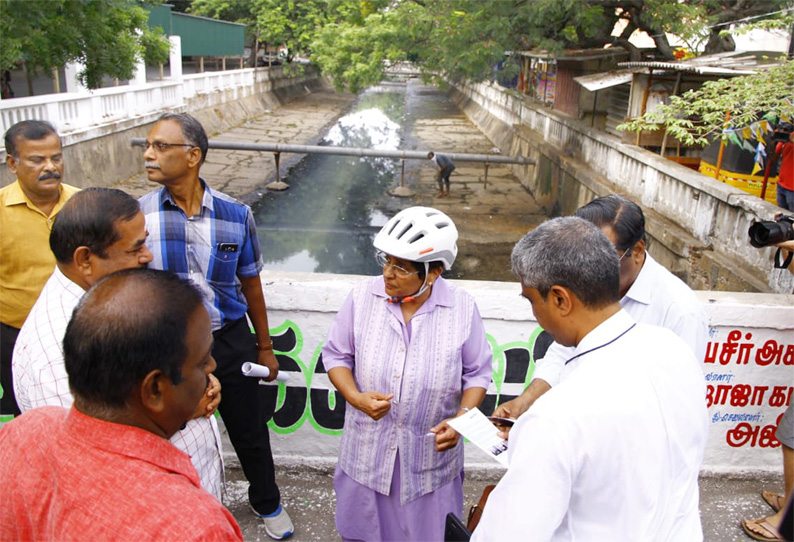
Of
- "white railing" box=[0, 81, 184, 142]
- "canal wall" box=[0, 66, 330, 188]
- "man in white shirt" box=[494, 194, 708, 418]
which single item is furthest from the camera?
"canal wall" box=[0, 66, 330, 188]

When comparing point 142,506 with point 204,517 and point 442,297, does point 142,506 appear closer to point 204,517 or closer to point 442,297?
point 204,517

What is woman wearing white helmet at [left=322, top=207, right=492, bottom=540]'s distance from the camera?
7.06 feet

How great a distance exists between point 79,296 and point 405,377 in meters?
1.05

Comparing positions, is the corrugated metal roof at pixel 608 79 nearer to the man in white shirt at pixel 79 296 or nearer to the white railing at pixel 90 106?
the white railing at pixel 90 106

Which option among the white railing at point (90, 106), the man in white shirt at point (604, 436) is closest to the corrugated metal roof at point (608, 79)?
the white railing at point (90, 106)

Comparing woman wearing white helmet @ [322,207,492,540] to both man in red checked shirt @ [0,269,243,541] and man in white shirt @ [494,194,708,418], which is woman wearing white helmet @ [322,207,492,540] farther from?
man in red checked shirt @ [0,269,243,541]

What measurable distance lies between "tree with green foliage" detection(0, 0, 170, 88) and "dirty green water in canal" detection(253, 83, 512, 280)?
11.4 feet

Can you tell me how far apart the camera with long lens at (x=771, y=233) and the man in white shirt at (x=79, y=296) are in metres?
2.41

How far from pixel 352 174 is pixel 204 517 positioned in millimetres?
15536

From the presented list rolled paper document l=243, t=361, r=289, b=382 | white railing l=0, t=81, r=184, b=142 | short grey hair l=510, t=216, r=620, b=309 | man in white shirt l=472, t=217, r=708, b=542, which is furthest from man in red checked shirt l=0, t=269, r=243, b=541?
white railing l=0, t=81, r=184, b=142

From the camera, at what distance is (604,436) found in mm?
1242

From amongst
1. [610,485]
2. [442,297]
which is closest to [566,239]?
[610,485]

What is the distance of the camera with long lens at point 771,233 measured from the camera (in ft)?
9.02

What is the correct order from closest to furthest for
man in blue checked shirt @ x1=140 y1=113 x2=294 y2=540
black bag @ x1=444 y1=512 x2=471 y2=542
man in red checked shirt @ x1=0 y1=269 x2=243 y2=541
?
man in red checked shirt @ x1=0 y1=269 x2=243 y2=541, black bag @ x1=444 y1=512 x2=471 y2=542, man in blue checked shirt @ x1=140 y1=113 x2=294 y2=540
